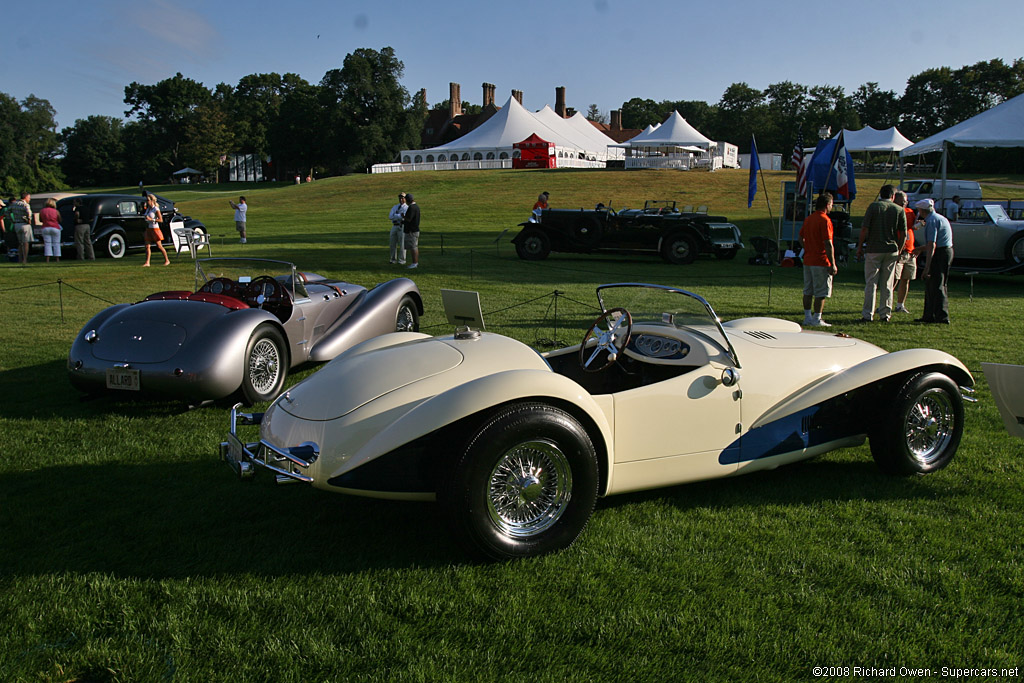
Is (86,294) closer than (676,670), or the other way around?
(676,670)

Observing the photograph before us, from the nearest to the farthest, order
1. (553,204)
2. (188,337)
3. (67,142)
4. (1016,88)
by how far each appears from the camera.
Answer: (188,337), (553,204), (1016,88), (67,142)

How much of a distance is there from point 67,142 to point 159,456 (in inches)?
4483

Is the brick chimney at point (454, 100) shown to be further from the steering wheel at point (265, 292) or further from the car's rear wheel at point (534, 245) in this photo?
the steering wheel at point (265, 292)

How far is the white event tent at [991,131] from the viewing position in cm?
2005

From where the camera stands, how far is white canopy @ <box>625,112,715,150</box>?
49.5m

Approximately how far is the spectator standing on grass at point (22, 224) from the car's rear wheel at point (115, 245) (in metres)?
1.63

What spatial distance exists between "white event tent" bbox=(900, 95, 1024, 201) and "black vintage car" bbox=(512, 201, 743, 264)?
22.4 ft

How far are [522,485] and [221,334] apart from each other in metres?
3.45

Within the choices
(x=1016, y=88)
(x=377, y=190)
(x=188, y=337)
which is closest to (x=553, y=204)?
(x=377, y=190)

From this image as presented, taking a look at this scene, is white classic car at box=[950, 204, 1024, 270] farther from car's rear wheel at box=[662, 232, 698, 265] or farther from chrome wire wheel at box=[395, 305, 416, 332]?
→ chrome wire wheel at box=[395, 305, 416, 332]

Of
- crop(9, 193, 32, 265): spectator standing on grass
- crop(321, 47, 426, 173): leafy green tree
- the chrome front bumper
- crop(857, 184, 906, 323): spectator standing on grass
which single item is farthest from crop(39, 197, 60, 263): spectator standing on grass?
crop(321, 47, 426, 173): leafy green tree

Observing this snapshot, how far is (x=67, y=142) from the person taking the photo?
99.5 metres

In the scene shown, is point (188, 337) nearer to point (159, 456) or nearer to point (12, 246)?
point (159, 456)
